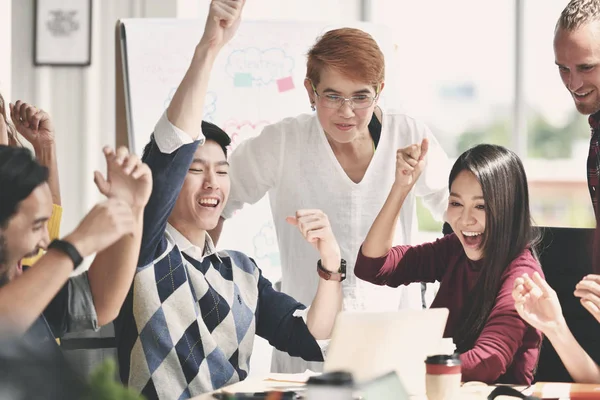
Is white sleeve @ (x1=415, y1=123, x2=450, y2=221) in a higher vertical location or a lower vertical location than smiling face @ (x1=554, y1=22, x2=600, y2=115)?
lower

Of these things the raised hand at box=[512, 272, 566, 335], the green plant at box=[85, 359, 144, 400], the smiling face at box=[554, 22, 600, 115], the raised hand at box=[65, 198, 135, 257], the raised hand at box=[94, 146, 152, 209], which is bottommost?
the raised hand at box=[512, 272, 566, 335]

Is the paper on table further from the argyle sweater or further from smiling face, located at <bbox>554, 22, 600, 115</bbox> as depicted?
smiling face, located at <bbox>554, 22, 600, 115</bbox>

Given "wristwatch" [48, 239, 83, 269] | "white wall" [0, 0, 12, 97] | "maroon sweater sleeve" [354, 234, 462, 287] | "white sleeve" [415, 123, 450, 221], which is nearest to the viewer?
"wristwatch" [48, 239, 83, 269]

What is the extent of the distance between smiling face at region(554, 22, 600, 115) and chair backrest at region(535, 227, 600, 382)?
405 millimetres

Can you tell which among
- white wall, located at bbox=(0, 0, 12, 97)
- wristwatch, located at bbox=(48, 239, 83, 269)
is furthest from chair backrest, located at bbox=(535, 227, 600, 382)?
white wall, located at bbox=(0, 0, 12, 97)

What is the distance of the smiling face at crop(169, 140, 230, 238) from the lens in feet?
6.63

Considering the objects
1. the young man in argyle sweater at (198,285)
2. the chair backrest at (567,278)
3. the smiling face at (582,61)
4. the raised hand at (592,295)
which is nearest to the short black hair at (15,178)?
the young man in argyle sweater at (198,285)

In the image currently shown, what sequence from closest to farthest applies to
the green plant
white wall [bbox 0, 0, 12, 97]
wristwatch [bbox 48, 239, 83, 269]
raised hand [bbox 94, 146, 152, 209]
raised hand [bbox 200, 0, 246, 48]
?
the green plant → wristwatch [bbox 48, 239, 83, 269] → raised hand [bbox 94, 146, 152, 209] → raised hand [bbox 200, 0, 246, 48] → white wall [bbox 0, 0, 12, 97]

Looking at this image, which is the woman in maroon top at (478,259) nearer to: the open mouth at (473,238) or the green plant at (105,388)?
the open mouth at (473,238)

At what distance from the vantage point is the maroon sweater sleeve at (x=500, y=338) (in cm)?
178

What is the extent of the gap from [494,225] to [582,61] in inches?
24.2

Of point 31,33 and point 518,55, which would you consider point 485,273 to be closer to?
point 518,55

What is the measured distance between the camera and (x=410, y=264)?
2268 mm

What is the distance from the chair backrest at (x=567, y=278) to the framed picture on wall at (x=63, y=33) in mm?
2544
